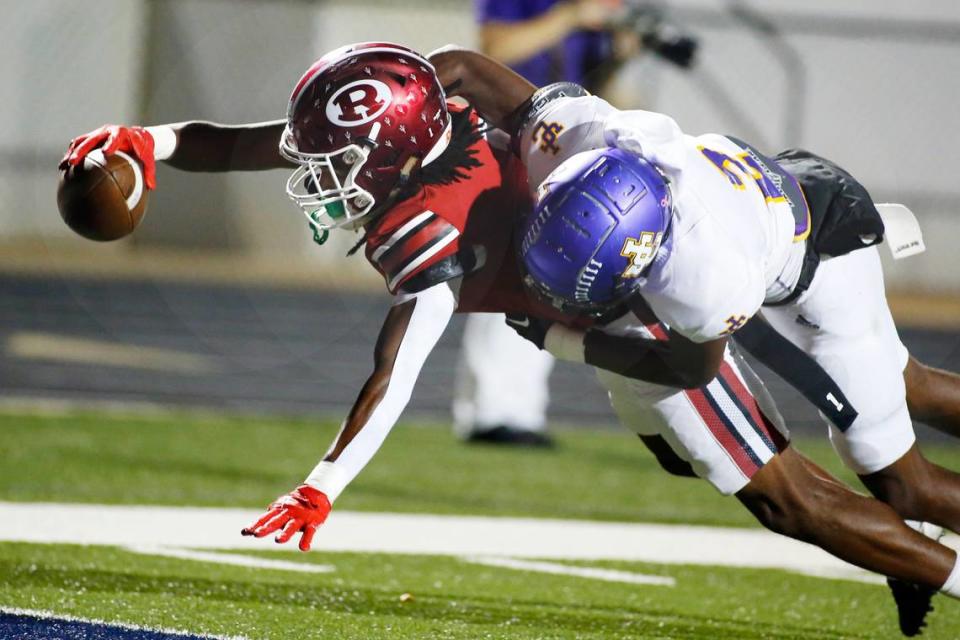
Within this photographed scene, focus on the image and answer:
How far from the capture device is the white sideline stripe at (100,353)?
328 inches

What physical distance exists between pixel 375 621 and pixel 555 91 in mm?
1187

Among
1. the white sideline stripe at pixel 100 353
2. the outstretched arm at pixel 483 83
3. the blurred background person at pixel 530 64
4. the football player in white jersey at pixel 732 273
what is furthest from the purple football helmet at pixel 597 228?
the white sideline stripe at pixel 100 353

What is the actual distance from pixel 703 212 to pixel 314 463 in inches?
119

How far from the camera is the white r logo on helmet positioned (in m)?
2.89

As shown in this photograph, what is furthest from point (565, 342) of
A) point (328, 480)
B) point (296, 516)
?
point (296, 516)

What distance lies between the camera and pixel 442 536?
14.1ft

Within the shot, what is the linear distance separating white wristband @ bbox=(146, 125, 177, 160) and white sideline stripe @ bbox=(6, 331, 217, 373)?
5234 millimetres

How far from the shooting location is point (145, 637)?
2.78 m

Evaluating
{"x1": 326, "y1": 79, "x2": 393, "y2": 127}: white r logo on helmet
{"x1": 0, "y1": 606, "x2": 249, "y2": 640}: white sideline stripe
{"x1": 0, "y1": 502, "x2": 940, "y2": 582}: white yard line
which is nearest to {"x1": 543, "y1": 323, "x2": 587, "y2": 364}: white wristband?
{"x1": 326, "y1": 79, "x2": 393, "y2": 127}: white r logo on helmet

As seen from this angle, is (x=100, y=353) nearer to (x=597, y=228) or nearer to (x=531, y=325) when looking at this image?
(x=531, y=325)

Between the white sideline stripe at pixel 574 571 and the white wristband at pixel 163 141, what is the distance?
1.43m

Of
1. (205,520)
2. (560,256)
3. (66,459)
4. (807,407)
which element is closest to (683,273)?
(560,256)

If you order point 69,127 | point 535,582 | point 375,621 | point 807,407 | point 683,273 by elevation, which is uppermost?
point 683,273

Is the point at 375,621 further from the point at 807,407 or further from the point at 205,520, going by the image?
the point at 807,407
